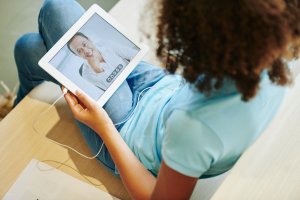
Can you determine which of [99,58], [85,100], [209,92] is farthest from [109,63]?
[209,92]

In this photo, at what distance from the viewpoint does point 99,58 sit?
93cm

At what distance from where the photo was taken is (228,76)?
0.50 m

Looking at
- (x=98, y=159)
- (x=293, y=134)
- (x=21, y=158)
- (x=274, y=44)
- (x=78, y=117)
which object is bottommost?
(x=21, y=158)

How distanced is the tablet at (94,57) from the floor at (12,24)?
2.31ft

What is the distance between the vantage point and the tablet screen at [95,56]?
90cm

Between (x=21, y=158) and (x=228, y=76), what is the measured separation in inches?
26.7

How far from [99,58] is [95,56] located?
0.04ft

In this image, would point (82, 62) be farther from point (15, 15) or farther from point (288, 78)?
point (15, 15)

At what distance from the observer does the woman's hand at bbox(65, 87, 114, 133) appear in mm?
807

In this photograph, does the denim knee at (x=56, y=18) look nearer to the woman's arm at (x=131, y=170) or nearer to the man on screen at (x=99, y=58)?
the man on screen at (x=99, y=58)

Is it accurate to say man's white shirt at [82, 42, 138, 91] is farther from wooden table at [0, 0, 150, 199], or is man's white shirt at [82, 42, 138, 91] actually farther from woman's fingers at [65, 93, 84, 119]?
wooden table at [0, 0, 150, 199]

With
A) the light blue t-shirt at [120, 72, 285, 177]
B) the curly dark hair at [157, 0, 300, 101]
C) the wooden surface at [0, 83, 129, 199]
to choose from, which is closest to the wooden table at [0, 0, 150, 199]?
the wooden surface at [0, 83, 129, 199]

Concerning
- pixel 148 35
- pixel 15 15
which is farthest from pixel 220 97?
pixel 15 15

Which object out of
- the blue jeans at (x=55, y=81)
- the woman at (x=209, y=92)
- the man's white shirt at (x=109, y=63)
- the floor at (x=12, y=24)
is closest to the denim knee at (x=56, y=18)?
the blue jeans at (x=55, y=81)
